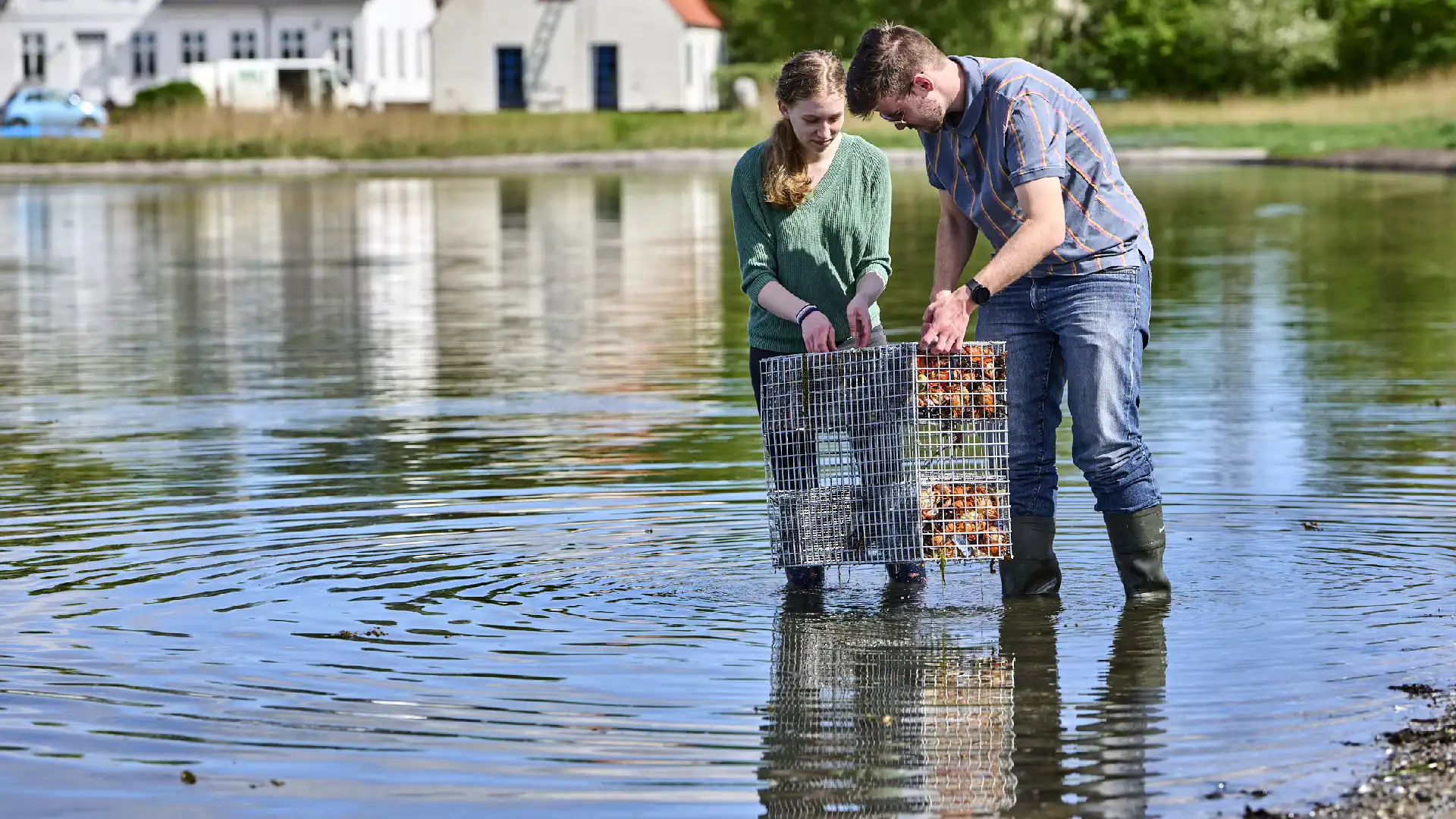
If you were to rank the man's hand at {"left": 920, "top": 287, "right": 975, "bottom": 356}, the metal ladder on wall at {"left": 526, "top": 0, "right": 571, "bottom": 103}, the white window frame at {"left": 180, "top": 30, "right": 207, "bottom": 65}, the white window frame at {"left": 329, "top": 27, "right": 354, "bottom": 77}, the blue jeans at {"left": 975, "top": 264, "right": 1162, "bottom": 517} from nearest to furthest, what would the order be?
1. the man's hand at {"left": 920, "top": 287, "right": 975, "bottom": 356}
2. the blue jeans at {"left": 975, "top": 264, "right": 1162, "bottom": 517}
3. the metal ladder on wall at {"left": 526, "top": 0, "right": 571, "bottom": 103}
4. the white window frame at {"left": 329, "top": 27, "right": 354, "bottom": 77}
5. the white window frame at {"left": 180, "top": 30, "right": 207, "bottom": 65}

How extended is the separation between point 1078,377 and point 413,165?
47.4 m

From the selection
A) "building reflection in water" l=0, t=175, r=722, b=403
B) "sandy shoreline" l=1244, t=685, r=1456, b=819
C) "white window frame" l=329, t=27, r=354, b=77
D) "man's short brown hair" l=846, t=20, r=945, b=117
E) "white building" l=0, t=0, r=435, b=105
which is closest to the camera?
"sandy shoreline" l=1244, t=685, r=1456, b=819

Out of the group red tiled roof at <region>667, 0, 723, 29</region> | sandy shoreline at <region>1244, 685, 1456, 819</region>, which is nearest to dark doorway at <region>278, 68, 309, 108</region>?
red tiled roof at <region>667, 0, 723, 29</region>

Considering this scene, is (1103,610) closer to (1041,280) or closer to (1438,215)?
(1041,280)

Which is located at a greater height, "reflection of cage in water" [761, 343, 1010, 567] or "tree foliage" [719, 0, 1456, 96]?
"tree foliage" [719, 0, 1456, 96]

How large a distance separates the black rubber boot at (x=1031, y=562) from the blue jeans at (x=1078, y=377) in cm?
5

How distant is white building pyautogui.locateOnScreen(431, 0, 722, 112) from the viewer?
Answer: 71.0 metres

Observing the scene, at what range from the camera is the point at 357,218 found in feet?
114

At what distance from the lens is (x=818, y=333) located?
7.33 m

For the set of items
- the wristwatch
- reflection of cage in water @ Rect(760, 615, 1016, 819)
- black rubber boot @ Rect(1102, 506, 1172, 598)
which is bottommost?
reflection of cage in water @ Rect(760, 615, 1016, 819)

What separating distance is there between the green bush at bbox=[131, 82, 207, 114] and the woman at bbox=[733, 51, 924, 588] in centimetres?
5360

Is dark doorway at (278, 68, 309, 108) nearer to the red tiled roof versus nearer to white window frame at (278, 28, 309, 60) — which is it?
white window frame at (278, 28, 309, 60)

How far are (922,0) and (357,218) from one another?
128ft

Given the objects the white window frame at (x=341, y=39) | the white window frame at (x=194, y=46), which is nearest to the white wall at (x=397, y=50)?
the white window frame at (x=341, y=39)
